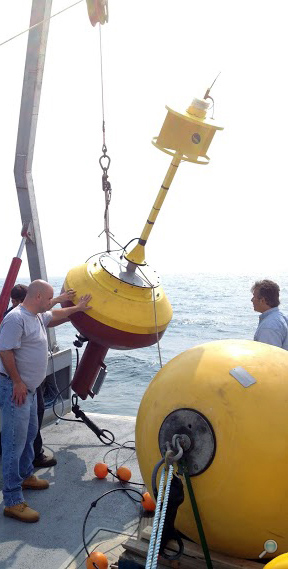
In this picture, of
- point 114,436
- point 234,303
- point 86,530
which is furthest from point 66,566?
point 234,303

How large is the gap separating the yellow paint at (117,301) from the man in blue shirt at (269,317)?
0.71 metres

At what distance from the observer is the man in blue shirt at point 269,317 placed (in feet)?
12.4

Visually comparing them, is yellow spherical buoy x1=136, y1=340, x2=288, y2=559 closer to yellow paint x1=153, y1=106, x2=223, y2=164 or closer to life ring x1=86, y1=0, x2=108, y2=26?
yellow paint x1=153, y1=106, x2=223, y2=164

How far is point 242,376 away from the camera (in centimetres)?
240

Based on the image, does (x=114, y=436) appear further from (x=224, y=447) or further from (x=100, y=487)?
(x=224, y=447)

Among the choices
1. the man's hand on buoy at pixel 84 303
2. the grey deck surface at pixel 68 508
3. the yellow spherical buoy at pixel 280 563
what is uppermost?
the yellow spherical buoy at pixel 280 563

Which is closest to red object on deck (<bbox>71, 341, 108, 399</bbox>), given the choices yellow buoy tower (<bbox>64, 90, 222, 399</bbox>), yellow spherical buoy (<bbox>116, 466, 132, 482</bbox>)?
yellow buoy tower (<bbox>64, 90, 222, 399</bbox>)

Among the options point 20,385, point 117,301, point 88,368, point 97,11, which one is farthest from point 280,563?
point 97,11

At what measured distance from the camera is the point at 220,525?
2.33 metres

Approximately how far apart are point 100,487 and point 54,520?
0.56m

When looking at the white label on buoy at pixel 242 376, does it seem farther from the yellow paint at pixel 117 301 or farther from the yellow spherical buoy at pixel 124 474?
the yellow spherical buoy at pixel 124 474

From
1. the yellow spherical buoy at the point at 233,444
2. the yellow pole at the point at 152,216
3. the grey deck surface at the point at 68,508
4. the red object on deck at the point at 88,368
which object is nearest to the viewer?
the yellow spherical buoy at the point at 233,444

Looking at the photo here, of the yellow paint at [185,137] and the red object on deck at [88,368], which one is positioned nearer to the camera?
the yellow paint at [185,137]

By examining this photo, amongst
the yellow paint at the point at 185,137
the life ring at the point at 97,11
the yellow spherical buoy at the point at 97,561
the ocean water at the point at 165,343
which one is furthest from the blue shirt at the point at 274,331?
the ocean water at the point at 165,343
